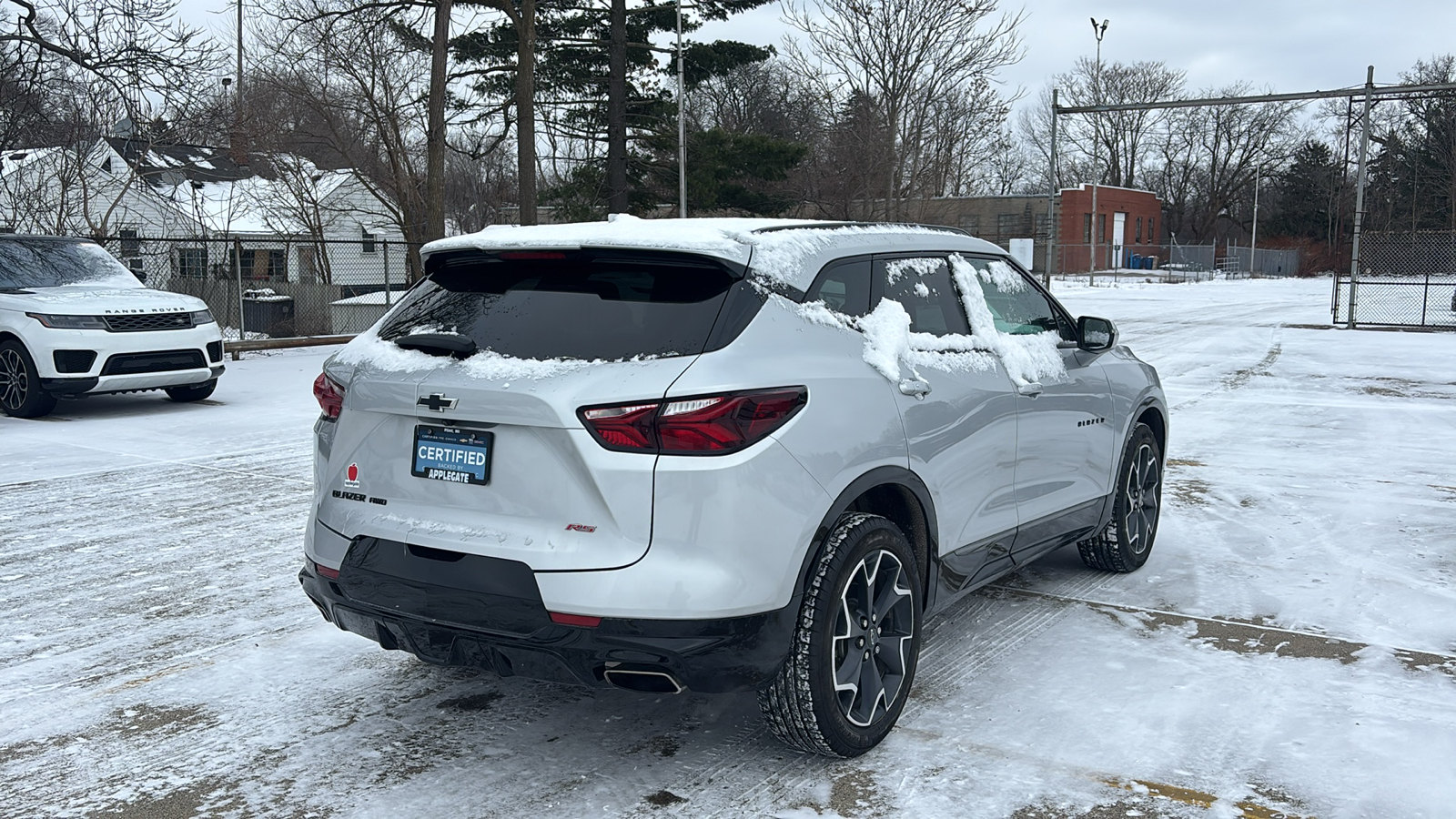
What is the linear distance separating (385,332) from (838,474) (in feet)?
5.27

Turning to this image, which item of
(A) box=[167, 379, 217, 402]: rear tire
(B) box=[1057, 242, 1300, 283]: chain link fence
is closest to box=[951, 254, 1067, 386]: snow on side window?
(A) box=[167, 379, 217, 402]: rear tire

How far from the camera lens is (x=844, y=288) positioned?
398cm

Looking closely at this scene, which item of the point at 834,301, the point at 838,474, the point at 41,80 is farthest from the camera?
the point at 41,80

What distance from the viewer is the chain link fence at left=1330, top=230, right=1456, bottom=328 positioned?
2756cm

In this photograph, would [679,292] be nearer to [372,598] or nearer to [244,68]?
[372,598]

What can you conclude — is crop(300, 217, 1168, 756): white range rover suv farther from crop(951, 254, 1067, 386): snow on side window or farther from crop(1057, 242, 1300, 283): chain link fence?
crop(1057, 242, 1300, 283): chain link fence

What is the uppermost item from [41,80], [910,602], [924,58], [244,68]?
[924,58]

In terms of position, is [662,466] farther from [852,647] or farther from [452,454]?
[852,647]

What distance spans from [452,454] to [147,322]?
9690 mm

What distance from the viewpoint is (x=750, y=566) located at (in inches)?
130

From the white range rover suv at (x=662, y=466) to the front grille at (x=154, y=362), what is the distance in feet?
28.6

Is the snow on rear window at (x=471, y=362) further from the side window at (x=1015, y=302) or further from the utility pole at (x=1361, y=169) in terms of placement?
the utility pole at (x=1361, y=169)

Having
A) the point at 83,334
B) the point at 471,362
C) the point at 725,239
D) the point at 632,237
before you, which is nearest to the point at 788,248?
the point at 725,239

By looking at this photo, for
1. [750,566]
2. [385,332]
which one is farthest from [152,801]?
[750,566]
